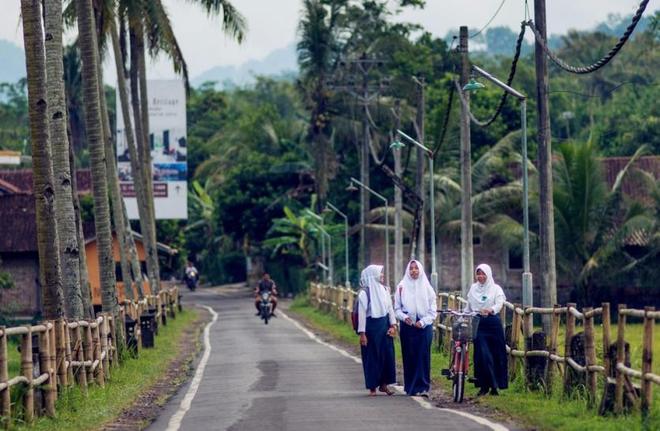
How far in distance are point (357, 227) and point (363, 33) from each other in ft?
39.2

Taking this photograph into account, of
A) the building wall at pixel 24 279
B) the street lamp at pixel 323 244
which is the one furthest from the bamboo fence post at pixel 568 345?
the street lamp at pixel 323 244

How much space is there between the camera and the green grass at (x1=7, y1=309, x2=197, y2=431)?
16859 mm

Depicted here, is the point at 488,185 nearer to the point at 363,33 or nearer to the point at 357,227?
the point at 357,227

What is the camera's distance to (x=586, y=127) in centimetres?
8931

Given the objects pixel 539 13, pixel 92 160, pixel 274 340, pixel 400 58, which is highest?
pixel 400 58

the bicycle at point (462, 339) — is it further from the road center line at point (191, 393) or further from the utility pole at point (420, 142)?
the utility pole at point (420, 142)

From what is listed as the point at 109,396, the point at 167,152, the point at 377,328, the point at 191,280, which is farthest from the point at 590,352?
the point at 191,280

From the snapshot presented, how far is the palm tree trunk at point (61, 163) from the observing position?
2434 cm

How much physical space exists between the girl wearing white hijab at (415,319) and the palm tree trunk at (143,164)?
87.2 feet

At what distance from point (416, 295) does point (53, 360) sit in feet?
15.9

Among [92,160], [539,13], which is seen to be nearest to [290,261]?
[92,160]

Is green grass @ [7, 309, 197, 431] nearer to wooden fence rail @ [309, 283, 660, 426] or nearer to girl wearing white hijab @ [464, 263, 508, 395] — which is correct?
girl wearing white hijab @ [464, 263, 508, 395]

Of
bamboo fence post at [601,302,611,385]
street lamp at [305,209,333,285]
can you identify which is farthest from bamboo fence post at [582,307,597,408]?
street lamp at [305,209,333,285]

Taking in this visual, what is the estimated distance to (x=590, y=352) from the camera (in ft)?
56.1
